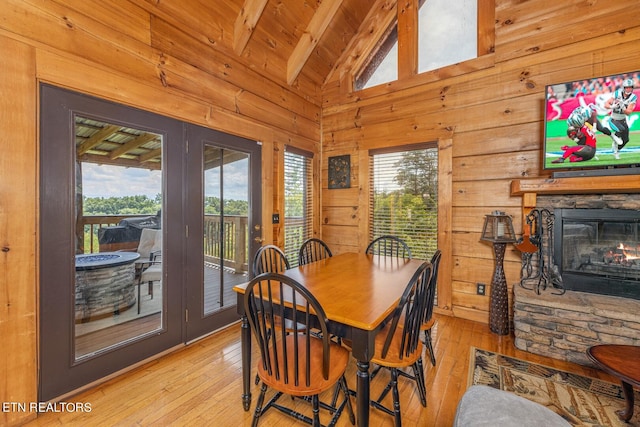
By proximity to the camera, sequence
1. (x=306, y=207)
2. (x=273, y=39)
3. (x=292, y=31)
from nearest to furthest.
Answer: (x=273, y=39) → (x=292, y=31) → (x=306, y=207)

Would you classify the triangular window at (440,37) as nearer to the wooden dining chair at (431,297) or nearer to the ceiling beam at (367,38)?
the ceiling beam at (367,38)

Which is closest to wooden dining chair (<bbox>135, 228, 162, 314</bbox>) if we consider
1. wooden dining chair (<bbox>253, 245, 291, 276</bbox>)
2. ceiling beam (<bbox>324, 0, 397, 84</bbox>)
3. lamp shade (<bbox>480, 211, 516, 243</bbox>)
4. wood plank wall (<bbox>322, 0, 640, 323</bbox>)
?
wooden dining chair (<bbox>253, 245, 291, 276</bbox>)

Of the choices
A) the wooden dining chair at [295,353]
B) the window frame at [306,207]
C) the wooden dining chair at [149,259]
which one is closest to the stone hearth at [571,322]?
the wooden dining chair at [295,353]

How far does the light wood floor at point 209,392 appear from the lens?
66.1 inches

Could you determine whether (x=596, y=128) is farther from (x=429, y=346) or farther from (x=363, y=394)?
(x=363, y=394)

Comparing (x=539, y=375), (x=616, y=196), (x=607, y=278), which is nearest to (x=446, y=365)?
(x=539, y=375)

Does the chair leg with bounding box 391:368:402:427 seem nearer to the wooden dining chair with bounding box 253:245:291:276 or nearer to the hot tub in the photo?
the wooden dining chair with bounding box 253:245:291:276

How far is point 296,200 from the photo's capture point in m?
3.86

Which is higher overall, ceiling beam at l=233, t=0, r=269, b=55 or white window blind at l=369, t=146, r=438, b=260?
ceiling beam at l=233, t=0, r=269, b=55

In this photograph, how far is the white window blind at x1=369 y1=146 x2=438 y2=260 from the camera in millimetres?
3328

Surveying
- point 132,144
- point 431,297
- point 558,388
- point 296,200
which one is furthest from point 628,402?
point 132,144

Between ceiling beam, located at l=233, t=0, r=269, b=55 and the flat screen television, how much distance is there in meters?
2.79

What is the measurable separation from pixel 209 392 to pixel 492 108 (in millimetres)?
3642

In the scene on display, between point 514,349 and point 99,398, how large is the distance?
128 inches
